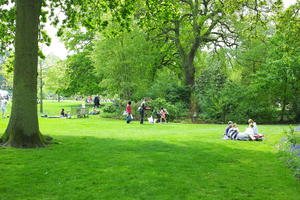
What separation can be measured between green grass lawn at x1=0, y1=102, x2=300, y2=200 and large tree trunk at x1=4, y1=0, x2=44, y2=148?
34.9 inches

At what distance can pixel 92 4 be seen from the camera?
17203mm

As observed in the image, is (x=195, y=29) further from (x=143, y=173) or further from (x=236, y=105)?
(x=143, y=173)

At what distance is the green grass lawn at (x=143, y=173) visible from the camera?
6352 millimetres

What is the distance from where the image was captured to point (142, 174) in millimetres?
7695

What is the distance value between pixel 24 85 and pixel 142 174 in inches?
238

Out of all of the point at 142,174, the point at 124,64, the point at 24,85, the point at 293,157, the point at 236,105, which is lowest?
the point at 142,174

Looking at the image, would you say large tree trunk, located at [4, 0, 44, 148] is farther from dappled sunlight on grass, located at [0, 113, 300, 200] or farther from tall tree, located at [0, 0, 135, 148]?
dappled sunlight on grass, located at [0, 113, 300, 200]


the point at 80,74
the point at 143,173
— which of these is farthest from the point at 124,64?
the point at 143,173

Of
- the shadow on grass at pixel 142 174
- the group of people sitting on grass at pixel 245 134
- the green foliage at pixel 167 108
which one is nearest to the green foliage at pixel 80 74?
the green foliage at pixel 167 108

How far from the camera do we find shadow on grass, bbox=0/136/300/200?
637 cm

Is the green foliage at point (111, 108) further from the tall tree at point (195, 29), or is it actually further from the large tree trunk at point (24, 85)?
the large tree trunk at point (24, 85)

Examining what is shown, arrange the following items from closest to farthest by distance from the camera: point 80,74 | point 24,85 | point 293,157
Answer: point 293,157
point 24,85
point 80,74

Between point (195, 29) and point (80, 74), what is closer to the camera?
point (195, 29)

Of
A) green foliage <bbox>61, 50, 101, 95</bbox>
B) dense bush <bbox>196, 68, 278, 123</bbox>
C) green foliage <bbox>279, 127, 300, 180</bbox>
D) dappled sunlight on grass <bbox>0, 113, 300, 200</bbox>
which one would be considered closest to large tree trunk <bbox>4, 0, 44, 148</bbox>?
dappled sunlight on grass <bbox>0, 113, 300, 200</bbox>
